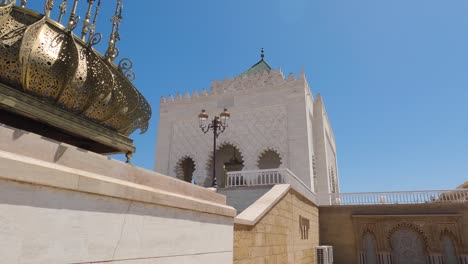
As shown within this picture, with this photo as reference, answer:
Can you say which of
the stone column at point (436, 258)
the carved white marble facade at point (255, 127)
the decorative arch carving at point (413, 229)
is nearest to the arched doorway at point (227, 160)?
the carved white marble facade at point (255, 127)

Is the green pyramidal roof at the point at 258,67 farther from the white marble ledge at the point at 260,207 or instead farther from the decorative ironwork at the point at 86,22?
the decorative ironwork at the point at 86,22

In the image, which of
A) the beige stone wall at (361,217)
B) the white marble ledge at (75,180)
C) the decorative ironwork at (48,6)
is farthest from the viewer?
the beige stone wall at (361,217)

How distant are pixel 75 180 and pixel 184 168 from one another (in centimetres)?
1529

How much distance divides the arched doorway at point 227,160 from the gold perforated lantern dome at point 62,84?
12732 millimetres

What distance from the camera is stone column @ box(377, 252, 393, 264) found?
11.0 meters

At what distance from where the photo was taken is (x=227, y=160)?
16328 millimetres

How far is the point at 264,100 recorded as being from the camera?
14.7 m

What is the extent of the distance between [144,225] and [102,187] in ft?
1.18

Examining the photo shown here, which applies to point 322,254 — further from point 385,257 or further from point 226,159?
point 226,159

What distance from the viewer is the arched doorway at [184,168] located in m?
15.5

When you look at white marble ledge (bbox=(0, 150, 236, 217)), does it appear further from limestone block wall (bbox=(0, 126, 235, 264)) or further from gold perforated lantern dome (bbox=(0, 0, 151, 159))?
gold perforated lantern dome (bbox=(0, 0, 151, 159))

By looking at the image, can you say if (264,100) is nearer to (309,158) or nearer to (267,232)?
(309,158)

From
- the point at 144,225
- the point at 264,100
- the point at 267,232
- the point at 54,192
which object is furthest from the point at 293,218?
the point at 264,100

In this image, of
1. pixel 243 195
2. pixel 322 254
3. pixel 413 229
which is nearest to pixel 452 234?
pixel 413 229
